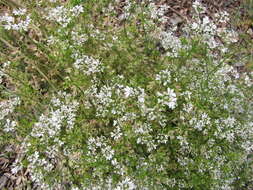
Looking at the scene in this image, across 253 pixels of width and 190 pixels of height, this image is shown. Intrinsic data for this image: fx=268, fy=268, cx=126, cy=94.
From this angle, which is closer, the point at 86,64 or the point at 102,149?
the point at 102,149

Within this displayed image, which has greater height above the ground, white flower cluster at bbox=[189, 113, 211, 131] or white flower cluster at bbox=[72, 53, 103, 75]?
white flower cluster at bbox=[72, 53, 103, 75]

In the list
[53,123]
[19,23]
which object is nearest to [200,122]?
[53,123]

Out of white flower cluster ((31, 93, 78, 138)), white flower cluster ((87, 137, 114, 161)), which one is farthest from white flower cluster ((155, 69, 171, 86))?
white flower cluster ((31, 93, 78, 138))

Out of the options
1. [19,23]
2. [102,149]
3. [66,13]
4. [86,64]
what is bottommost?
[102,149]

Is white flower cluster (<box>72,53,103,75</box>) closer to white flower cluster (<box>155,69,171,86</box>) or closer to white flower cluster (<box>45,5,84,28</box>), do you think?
white flower cluster (<box>45,5,84,28</box>)

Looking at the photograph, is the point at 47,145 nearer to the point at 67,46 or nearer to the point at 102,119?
the point at 102,119

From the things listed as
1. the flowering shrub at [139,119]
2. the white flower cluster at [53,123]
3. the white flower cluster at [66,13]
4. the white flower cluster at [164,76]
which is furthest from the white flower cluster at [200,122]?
the white flower cluster at [66,13]

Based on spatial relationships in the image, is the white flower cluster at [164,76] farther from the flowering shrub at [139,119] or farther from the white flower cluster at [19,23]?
the white flower cluster at [19,23]

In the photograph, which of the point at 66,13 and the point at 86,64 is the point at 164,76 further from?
the point at 66,13

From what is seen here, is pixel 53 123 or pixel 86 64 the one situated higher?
pixel 86 64

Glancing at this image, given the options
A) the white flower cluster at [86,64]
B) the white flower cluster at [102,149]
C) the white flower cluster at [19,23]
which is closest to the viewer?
the white flower cluster at [102,149]

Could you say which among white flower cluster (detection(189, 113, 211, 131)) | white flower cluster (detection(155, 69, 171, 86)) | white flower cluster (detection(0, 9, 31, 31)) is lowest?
white flower cluster (detection(189, 113, 211, 131))
